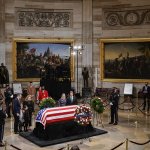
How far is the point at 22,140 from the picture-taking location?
1344 cm

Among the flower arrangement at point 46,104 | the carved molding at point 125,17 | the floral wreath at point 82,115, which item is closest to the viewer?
the floral wreath at point 82,115

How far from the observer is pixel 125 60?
87.1ft

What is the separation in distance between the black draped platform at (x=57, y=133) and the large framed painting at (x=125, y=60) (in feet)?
41.2

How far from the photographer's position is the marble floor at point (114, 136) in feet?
41.0

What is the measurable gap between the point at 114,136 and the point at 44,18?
15.2 metres

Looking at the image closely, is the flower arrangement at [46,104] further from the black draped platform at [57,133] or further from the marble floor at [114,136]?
the marble floor at [114,136]

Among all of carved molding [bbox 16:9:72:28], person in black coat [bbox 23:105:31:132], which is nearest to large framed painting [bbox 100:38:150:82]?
carved molding [bbox 16:9:72:28]

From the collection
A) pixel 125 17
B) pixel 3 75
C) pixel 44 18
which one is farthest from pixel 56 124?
pixel 125 17

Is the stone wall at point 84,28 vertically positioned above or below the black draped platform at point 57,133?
above

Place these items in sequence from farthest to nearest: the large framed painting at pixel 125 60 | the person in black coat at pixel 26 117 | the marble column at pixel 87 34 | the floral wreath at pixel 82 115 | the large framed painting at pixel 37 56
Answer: the marble column at pixel 87 34
the large framed painting at pixel 37 56
the large framed painting at pixel 125 60
the person in black coat at pixel 26 117
the floral wreath at pixel 82 115

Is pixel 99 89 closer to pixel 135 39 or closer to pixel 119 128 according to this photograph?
pixel 135 39

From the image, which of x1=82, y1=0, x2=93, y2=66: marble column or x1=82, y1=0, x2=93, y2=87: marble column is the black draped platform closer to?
x1=82, y1=0, x2=93, y2=87: marble column

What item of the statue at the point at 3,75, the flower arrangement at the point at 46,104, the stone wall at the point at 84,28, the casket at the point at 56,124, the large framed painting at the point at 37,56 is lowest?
the casket at the point at 56,124

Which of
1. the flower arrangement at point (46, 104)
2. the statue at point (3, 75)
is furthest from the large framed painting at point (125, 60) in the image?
the flower arrangement at point (46, 104)
